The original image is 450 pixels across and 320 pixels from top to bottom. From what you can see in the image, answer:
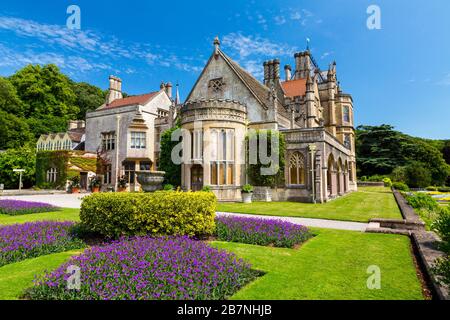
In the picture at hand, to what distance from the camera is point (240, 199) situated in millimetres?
23406

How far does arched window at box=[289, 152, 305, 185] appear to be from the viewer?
2359cm

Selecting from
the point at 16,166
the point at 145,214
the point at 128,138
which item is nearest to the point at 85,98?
the point at 16,166

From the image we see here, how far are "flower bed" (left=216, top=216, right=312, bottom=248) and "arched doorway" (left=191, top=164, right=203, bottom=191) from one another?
42.1ft

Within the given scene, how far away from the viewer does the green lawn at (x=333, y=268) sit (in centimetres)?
516

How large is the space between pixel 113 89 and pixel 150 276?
44.5 metres

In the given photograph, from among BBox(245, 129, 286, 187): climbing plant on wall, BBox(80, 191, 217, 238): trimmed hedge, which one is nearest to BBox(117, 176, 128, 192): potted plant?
BBox(245, 129, 286, 187): climbing plant on wall

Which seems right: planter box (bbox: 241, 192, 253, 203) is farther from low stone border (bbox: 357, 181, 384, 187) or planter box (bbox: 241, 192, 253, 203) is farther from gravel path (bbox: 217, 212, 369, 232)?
low stone border (bbox: 357, 181, 384, 187)

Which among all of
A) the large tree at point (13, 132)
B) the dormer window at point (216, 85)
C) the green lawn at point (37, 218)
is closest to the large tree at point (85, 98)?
the large tree at point (13, 132)

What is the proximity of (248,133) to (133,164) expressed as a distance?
63.8ft

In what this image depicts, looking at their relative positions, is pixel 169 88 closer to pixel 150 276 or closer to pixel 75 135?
pixel 75 135

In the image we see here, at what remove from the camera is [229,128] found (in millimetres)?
23828

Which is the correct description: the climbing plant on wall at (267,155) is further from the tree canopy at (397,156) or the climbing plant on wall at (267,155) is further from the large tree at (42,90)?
the large tree at (42,90)
